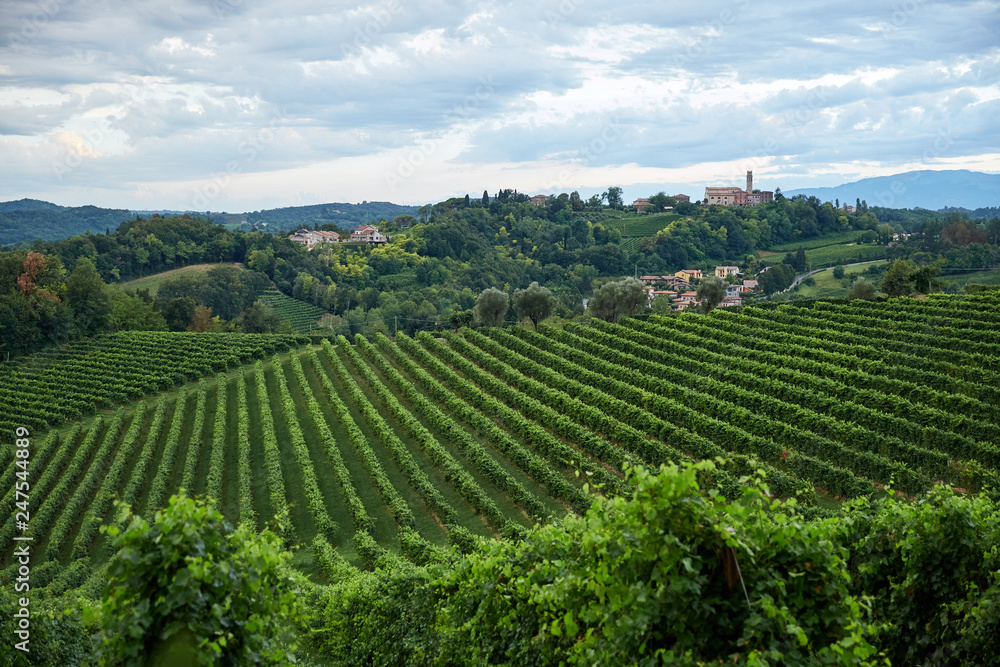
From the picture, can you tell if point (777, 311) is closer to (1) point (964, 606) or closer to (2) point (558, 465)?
(2) point (558, 465)

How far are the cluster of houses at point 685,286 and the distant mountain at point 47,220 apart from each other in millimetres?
124284

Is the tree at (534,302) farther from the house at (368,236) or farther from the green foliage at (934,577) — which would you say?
the house at (368,236)

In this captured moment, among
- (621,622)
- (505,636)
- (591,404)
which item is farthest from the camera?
(591,404)

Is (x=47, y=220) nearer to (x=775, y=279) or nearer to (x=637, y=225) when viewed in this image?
(x=637, y=225)

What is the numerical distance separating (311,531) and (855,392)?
69.4ft

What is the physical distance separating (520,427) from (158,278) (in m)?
89.3

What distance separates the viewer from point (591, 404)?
28.2 meters

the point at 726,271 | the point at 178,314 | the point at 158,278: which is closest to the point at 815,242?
the point at 726,271

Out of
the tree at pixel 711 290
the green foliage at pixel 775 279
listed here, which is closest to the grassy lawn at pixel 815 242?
the green foliage at pixel 775 279


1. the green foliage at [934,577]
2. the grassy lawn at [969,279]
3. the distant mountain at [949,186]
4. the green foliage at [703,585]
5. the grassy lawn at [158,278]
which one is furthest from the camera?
the distant mountain at [949,186]

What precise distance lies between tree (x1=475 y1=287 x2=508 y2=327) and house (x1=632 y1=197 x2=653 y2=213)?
387 ft

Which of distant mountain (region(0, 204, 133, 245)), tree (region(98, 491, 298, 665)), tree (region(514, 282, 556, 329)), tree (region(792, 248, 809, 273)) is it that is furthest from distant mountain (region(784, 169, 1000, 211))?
distant mountain (region(0, 204, 133, 245))

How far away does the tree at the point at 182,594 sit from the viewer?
14.9 feet

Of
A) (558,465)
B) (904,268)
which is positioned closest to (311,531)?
(558,465)
